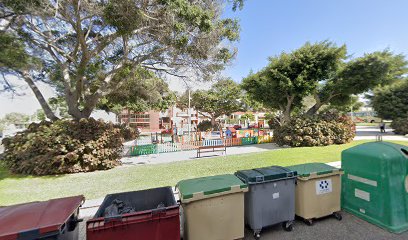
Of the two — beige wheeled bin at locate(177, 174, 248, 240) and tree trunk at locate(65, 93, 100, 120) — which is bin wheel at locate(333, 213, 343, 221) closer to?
beige wheeled bin at locate(177, 174, 248, 240)

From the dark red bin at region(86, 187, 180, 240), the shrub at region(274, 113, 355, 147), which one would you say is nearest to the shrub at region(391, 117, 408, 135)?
the shrub at region(274, 113, 355, 147)

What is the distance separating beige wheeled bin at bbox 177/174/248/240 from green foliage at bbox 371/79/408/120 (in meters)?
26.8

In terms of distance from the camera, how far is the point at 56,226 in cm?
199

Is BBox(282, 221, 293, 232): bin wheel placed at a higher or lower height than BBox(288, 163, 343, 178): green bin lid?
lower

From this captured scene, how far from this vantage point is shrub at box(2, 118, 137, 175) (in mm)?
7613

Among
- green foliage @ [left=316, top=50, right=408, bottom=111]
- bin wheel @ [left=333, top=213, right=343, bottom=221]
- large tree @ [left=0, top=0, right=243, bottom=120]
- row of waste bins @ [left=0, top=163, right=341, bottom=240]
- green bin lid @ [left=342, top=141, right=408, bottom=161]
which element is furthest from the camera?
green foliage @ [left=316, top=50, right=408, bottom=111]

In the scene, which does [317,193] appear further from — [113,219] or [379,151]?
[113,219]

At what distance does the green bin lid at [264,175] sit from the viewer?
9.89 feet

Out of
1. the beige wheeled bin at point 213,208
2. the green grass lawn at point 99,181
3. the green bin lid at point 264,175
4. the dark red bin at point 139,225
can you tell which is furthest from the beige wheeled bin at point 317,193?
the green grass lawn at point 99,181

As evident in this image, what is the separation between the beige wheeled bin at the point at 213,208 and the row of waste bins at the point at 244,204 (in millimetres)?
13

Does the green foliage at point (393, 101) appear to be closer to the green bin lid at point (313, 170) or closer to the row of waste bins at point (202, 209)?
the green bin lid at point (313, 170)

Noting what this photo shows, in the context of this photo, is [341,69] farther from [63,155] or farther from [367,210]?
[63,155]

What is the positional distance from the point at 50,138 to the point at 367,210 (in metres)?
10.3

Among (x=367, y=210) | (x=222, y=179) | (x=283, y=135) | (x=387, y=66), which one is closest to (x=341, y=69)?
(x=387, y=66)
